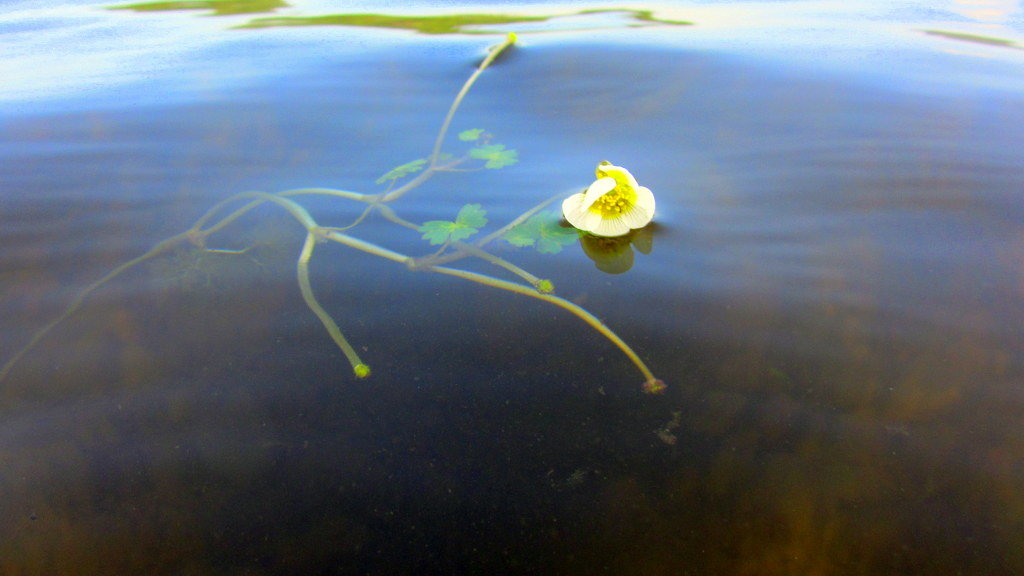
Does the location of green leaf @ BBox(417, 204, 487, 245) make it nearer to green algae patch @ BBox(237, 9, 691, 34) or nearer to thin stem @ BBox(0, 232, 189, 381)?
thin stem @ BBox(0, 232, 189, 381)

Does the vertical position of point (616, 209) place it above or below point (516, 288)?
above

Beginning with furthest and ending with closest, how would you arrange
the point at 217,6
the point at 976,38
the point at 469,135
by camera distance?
A: the point at 217,6, the point at 976,38, the point at 469,135

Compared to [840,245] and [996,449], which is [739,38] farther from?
[996,449]

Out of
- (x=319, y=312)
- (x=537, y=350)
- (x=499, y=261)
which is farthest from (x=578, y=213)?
(x=319, y=312)

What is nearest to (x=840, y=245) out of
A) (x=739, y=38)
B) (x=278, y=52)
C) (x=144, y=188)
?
(x=739, y=38)

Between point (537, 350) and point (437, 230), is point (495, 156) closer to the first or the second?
point (437, 230)

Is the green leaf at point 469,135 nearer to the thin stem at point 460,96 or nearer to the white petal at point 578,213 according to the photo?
the thin stem at point 460,96
